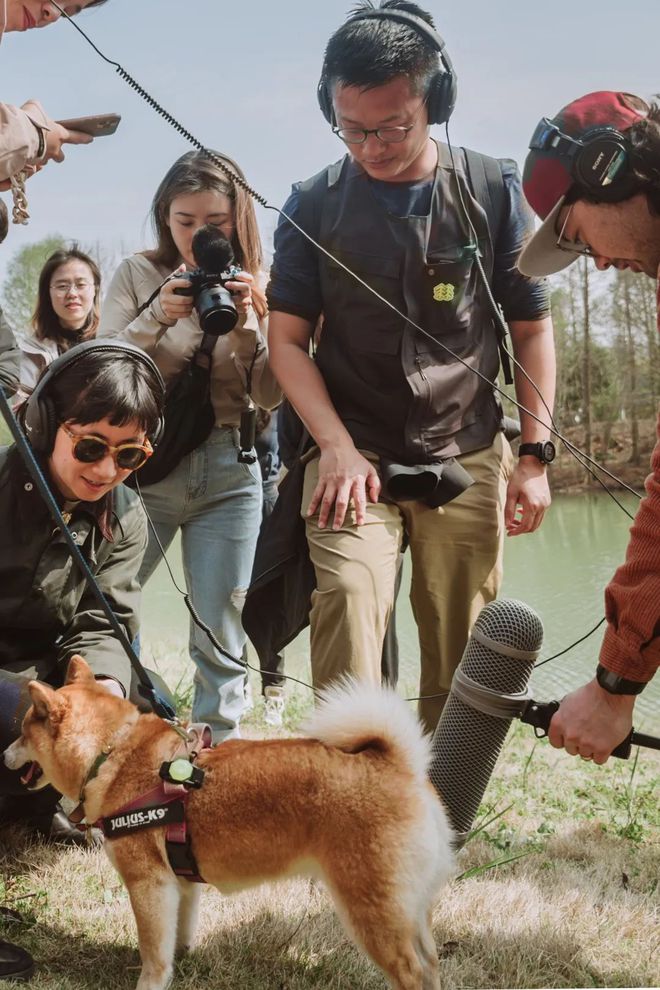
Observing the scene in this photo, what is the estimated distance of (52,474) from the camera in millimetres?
2049

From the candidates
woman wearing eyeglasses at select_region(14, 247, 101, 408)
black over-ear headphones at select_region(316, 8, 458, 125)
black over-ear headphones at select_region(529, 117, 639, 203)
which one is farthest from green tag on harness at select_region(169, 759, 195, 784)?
woman wearing eyeglasses at select_region(14, 247, 101, 408)

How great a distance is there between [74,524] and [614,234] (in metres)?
1.36

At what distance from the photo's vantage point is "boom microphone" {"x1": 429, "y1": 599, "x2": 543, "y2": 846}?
1.72 metres

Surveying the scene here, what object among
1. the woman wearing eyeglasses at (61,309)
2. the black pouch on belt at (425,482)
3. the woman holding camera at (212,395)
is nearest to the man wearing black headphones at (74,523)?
the woman holding camera at (212,395)

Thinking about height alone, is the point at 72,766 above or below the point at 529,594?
above

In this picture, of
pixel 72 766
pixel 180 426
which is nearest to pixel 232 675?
pixel 180 426

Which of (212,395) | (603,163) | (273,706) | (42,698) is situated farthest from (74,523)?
(273,706)

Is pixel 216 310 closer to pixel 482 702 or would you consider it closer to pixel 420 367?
pixel 420 367

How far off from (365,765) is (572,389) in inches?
178

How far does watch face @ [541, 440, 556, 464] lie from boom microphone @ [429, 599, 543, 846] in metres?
0.58

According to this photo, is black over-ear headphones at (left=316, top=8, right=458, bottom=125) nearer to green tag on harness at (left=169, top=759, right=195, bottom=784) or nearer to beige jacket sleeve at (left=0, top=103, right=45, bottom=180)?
beige jacket sleeve at (left=0, top=103, right=45, bottom=180)

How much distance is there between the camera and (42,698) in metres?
1.69

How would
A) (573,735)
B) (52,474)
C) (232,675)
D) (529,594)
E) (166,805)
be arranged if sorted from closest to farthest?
(573,735), (166,805), (52,474), (232,675), (529,594)

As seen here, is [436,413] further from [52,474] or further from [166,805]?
[166,805]
